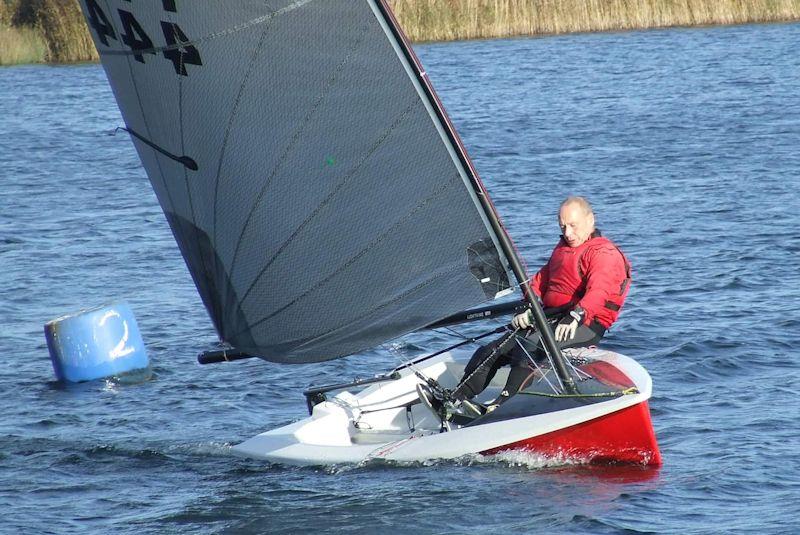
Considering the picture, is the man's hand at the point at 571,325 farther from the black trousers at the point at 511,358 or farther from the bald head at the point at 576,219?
the bald head at the point at 576,219

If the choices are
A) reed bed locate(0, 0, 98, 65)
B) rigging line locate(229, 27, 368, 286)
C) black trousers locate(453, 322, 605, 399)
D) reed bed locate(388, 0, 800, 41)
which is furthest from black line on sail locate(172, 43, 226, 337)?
reed bed locate(0, 0, 98, 65)

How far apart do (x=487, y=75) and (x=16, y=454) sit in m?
20.6

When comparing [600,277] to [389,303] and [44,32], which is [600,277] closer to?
[389,303]

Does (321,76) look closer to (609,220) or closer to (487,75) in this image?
(609,220)

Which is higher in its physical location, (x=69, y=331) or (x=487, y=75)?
(x=487, y=75)

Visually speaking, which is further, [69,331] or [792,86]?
[792,86]

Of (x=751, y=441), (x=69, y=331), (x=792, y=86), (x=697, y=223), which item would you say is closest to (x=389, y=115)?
(x=751, y=441)

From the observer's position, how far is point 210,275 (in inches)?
310

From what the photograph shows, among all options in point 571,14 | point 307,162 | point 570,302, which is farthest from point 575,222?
point 571,14

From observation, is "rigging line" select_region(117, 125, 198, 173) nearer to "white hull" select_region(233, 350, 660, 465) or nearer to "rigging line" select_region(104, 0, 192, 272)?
"rigging line" select_region(104, 0, 192, 272)

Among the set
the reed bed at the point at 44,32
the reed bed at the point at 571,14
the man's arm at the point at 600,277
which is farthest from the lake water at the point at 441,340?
the reed bed at the point at 44,32

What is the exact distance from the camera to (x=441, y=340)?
10.8 meters

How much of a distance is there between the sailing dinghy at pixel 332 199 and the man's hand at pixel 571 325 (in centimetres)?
18

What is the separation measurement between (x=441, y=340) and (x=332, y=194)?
12.6 ft
